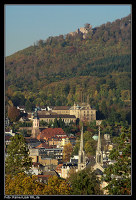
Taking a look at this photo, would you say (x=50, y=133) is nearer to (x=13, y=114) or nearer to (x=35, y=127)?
(x=35, y=127)

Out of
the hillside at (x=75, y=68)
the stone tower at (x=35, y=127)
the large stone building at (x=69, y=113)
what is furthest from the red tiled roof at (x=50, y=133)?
the hillside at (x=75, y=68)

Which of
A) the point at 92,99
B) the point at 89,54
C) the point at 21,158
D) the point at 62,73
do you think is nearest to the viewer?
Answer: the point at 21,158

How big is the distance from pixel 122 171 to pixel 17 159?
5.34 metres

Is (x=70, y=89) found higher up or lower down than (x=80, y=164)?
higher up

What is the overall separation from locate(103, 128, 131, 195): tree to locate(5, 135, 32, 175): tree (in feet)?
12.9

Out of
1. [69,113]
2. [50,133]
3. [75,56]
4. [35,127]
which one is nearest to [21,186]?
[50,133]

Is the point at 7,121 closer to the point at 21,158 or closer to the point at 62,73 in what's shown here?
the point at 62,73

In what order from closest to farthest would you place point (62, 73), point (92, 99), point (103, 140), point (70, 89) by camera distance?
point (103, 140) < point (92, 99) < point (70, 89) < point (62, 73)

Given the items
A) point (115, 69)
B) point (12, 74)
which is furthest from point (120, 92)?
point (12, 74)

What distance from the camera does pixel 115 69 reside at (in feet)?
280

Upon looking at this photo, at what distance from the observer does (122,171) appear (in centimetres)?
1311

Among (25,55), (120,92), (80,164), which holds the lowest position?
(80,164)

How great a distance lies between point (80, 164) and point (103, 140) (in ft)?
52.3

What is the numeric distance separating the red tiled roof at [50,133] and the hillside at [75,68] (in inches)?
383
